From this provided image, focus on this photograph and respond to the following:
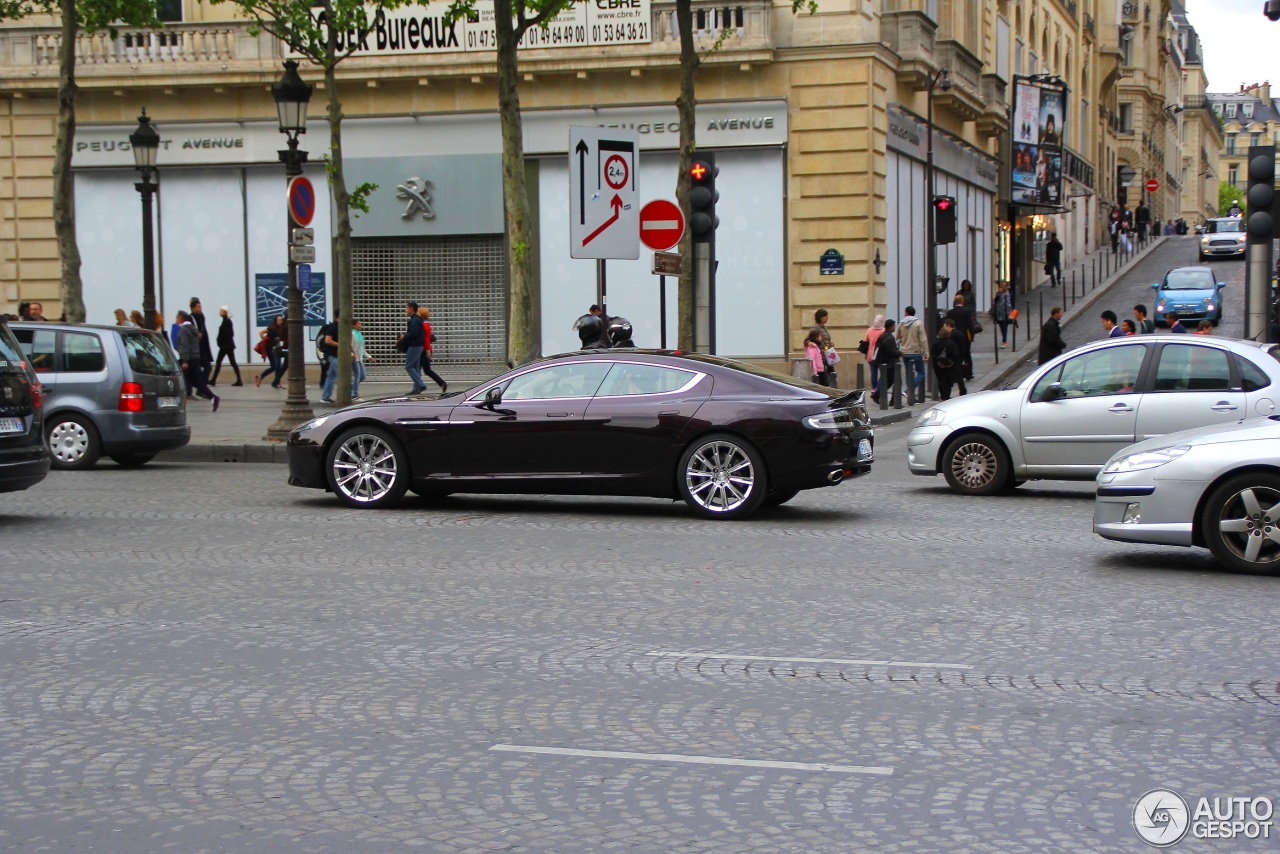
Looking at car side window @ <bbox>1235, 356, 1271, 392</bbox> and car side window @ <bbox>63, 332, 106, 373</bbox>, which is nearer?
car side window @ <bbox>1235, 356, 1271, 392</bbox>

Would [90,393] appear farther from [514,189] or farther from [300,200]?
[514,189]

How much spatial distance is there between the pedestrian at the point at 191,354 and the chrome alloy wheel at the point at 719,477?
52.9 feet

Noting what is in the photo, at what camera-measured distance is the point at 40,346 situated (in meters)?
16.9

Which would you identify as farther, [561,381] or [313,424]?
[313,424]

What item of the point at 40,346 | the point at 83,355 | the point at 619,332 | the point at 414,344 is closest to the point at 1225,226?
the point at 414,344

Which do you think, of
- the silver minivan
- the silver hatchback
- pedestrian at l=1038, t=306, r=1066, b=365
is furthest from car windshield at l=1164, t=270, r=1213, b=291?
the silver minivan

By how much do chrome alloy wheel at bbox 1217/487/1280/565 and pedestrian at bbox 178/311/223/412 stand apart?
800 inches

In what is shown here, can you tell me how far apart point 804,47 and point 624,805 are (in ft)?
87.7

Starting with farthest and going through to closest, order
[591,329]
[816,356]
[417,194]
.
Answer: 1. [417,194]
2. [816,356]
3. [591,329]

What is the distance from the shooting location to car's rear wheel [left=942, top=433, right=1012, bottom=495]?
14.0m

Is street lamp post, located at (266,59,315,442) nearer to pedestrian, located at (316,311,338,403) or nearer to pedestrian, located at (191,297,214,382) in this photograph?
pedestrian, located at (316,311,338,403)

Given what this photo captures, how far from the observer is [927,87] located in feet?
110

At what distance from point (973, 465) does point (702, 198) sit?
5639mm

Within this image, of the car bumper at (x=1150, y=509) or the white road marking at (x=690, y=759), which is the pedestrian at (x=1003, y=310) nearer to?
the car bumper at (x=1150, y=509)
